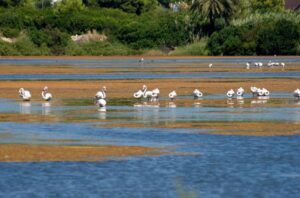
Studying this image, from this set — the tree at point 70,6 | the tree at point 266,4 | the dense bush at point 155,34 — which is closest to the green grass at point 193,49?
the dense bush at point 155,34

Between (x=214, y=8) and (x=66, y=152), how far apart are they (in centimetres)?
7368

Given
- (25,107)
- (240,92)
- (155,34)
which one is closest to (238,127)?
(25,107)

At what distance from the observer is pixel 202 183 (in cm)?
1442

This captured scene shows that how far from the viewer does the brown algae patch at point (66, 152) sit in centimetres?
1705

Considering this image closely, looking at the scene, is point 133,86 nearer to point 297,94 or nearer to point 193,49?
point 297,94

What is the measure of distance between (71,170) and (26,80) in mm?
30148

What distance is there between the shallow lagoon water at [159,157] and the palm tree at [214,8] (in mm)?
61948

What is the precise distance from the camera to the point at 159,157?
17.1 metres

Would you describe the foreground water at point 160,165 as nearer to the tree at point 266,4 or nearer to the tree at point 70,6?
the tree at point 70,6

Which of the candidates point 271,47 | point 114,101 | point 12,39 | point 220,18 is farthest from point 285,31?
point 114,101

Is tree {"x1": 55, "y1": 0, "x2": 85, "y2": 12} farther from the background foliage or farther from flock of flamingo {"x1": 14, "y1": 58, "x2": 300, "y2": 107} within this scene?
flock of flamingo {"x1": 14, "y1": 58, "x2": 300, "y2": 107}

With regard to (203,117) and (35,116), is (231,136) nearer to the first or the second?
(203,117)

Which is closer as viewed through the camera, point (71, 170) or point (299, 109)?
point (71, 170)

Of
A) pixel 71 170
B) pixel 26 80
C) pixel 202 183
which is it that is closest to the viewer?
pixel 202 183
